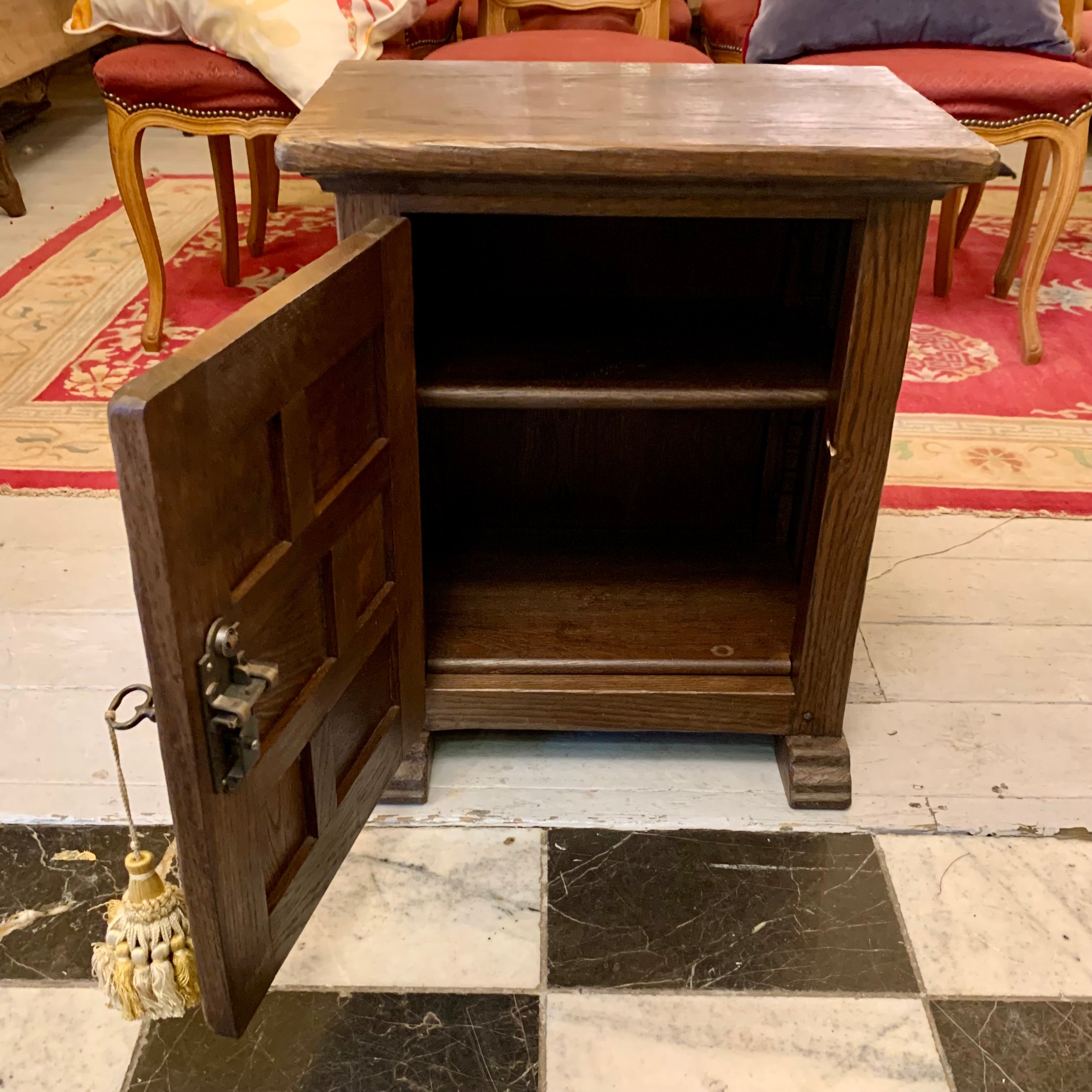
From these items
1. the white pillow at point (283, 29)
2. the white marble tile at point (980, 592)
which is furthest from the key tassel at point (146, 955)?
the white pillow at point (283, 29)

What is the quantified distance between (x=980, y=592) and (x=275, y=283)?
59.1 inches

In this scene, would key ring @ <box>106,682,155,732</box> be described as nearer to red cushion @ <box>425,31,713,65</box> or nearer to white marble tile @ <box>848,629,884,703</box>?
white marble tile @ <box>848,629,884,703</box>

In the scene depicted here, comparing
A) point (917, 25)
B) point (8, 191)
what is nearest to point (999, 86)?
point (917, 25)

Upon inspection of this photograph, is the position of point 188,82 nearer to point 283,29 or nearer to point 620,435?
point 283,29

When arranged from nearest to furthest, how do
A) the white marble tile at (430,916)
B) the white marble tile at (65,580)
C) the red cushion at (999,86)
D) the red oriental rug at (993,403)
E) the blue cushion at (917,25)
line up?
the white marble tile at (430,916)
the white marble tile at (65,580)
the red oriental rug at (993,403)
the red cushion at (999,86)
the blue cushion at (917,25)

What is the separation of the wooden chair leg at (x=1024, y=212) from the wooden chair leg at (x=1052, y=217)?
0.05m

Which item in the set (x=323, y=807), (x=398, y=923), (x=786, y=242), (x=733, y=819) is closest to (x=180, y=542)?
(x=323, y=807)

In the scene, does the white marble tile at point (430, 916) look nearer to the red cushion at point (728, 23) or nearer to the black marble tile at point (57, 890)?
the black marble tile at point (57, 890)

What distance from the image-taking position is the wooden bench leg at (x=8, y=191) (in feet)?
8.78

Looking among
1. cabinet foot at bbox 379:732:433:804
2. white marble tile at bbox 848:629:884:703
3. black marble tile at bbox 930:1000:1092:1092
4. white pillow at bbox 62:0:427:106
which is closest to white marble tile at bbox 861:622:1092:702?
Answer: white marble tile at bbox 848:629:884:703

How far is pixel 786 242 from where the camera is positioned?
47.5 inches

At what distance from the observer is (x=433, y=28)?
2303mm

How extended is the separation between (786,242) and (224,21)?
106 centimetres

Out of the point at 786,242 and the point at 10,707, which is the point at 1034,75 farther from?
the point at 10,707
